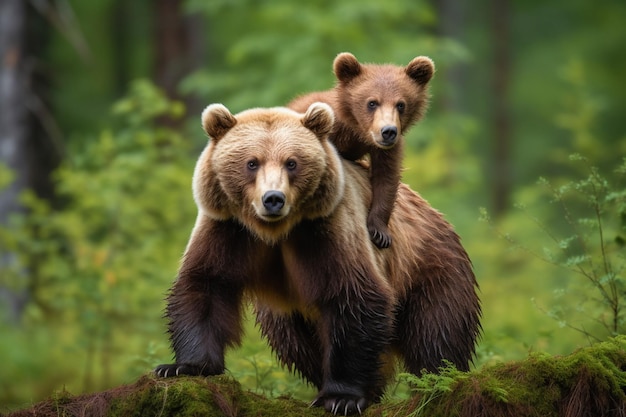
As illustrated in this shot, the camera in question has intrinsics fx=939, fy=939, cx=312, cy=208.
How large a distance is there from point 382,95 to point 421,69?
1.70 ft

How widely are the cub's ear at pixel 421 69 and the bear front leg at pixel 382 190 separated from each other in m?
0.80

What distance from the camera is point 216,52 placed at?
27672mm

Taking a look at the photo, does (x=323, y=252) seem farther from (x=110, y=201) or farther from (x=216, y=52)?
(x=216, y=52)

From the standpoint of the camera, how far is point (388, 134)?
657cm

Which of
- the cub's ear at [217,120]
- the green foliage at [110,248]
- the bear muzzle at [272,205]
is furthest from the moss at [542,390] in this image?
the green foliage at [110,248]

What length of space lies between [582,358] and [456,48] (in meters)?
12.2

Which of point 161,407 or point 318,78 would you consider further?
point 318,78

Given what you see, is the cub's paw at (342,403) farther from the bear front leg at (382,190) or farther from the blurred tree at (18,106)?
the blurred tree at (18,106)

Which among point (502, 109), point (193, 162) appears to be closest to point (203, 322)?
point (193, 162)

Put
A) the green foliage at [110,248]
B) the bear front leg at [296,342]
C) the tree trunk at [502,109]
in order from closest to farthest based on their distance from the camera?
the bear front leg at [296,342] → the green foliage at [110,248] → the tree trunk at [502,109]

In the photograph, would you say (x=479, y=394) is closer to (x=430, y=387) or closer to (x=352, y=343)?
(x=430, y=387)

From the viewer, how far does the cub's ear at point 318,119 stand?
240 inches

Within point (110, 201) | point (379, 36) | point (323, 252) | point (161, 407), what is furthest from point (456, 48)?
point (161, 407)

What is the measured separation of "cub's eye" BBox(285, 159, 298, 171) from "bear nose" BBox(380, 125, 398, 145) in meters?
0.93
